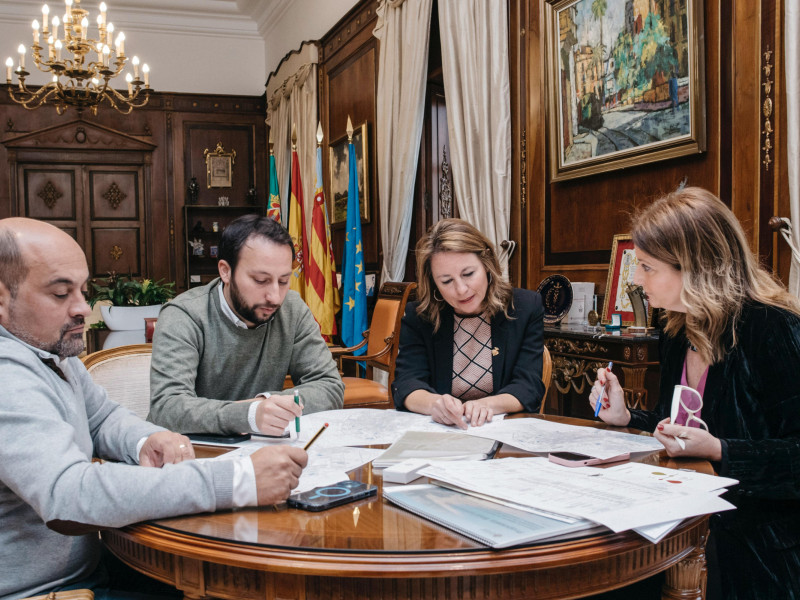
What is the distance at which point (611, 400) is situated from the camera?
1867 mm

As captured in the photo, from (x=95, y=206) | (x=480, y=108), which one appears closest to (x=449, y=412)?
(x=480, y=108)

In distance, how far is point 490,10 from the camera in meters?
4.39

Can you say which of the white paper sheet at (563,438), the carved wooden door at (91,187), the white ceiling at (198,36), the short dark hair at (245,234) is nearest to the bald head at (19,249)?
the short dark hair at (245,234)

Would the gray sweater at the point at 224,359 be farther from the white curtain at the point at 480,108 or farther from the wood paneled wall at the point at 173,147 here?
the wood paneled wall at the point at 173,147

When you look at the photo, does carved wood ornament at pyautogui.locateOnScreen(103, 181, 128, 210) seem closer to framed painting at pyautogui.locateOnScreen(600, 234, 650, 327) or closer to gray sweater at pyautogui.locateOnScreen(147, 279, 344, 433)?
framed painting at pyautogui.locateOnScreen(600, 234, 650, 327)

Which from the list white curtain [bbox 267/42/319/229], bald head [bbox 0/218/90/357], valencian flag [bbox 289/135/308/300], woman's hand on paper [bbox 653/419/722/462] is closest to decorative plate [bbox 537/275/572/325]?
woman's hand on paper [bbox 653/419/722/462]

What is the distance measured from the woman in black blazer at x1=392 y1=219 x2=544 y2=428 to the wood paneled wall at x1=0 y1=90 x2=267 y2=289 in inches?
303

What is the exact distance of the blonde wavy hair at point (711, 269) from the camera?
5.68 ft

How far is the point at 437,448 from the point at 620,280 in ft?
7.44

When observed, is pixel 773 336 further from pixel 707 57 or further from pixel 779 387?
pixel 707 57

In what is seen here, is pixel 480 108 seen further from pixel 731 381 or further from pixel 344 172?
pixel 731 381

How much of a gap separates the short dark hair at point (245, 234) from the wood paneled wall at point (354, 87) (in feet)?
13.3

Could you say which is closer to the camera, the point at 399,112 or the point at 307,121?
the point at 399,112

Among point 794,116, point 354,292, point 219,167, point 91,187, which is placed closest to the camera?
point 794,116
